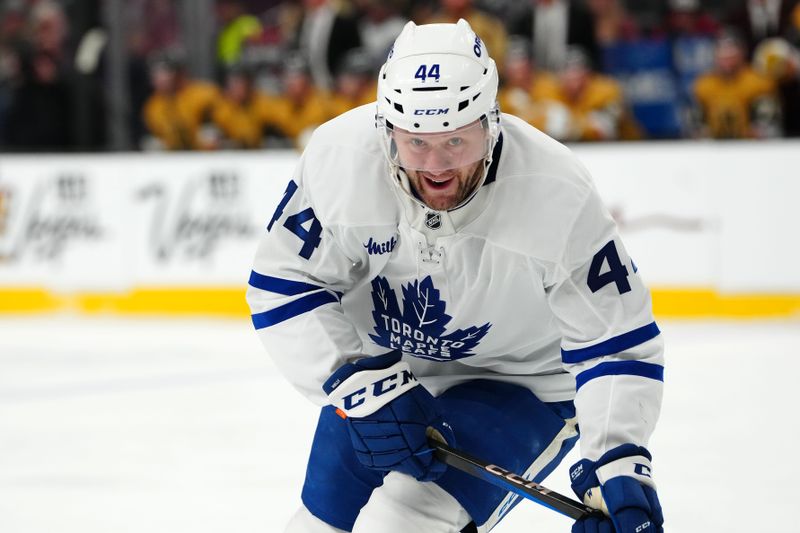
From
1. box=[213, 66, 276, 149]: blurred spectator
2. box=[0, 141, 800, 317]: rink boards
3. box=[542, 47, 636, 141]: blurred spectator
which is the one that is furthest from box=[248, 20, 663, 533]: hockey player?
box=[213, 66, 276, 149]: blurred spectator

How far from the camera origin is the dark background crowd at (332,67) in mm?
7176

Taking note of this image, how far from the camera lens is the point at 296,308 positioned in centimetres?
242

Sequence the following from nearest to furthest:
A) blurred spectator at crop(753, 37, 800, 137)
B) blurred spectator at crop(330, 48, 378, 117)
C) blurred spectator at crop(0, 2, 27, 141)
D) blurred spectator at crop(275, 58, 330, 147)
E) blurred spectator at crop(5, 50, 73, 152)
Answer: blurred spectator at crop(753, 37, 800, 137) < blurred spectator at crop(330, 48, 378, 117) < blurred spectator at crop(275, 58, 330, 147) < blurred spectator at crop(5, 50, 73, 152) < blurred spectator at crop(0, 2, 27, 141)

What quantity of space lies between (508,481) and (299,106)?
19.9 ft

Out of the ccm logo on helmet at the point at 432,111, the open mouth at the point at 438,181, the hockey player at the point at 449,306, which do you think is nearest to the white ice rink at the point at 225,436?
the hockey player at the point at 449,306

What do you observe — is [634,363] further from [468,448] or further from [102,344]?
[102,344]

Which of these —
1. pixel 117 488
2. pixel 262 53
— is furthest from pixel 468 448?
pixel 262 53

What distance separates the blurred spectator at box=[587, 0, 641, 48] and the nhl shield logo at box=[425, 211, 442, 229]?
18.6ft

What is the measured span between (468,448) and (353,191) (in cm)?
55

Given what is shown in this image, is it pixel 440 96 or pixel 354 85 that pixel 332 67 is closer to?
pixel 354 85

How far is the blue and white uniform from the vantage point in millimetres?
2223

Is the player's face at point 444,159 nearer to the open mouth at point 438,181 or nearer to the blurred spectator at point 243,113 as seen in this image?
the open mouth at point 438,181

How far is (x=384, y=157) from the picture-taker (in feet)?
7.68

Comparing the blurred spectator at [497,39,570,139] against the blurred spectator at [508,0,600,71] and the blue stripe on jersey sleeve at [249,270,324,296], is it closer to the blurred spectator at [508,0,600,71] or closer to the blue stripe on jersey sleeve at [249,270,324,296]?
the blurred spectator at [508,0,600,71]
